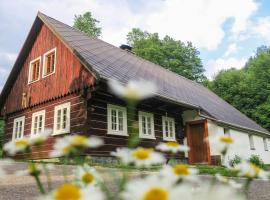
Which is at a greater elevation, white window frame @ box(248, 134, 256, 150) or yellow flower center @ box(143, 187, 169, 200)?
white window frame @ box(248, 134, 256, 150)

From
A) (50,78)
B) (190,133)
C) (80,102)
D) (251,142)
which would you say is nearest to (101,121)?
(80,102)

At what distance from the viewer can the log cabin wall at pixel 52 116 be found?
1186 centimetres

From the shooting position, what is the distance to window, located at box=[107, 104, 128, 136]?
486 inches

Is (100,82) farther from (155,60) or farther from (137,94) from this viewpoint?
(155,60)

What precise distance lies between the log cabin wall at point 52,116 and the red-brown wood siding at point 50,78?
0.27m

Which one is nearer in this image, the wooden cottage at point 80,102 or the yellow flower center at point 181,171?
the yellow flower center at point 181,171

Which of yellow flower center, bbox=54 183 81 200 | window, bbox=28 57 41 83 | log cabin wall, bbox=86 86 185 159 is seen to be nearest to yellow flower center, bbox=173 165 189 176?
yellow flower center, bbox=54 183 81 200

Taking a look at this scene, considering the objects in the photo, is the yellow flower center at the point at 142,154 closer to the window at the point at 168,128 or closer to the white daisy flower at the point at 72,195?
the white daisy flower at the point at 72,195

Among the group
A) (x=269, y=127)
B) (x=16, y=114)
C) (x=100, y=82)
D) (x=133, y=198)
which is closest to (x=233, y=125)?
(x=100, y=82)

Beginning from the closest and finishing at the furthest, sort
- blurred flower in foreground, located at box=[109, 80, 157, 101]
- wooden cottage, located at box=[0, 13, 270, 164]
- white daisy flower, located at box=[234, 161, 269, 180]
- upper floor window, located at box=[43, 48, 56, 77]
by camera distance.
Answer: blurred flower in foreground, located at box=[109, 80, 157, 101]
white daisy flower, located at box=[234, 161, 269, 180]
wooden cottage, located at box=[0, 13, 270, 164]
upper floor window, located at box=[43, 48, 56, 77]

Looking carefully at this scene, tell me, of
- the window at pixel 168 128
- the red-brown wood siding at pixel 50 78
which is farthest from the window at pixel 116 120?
the window at pixel 168 128

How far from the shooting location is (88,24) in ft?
116

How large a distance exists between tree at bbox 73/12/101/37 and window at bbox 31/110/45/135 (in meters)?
21.9

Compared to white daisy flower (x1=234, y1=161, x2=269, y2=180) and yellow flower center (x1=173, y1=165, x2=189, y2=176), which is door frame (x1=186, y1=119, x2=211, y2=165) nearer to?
white daisy flower (x1=234, y1=161, x2=269, y2=180)
